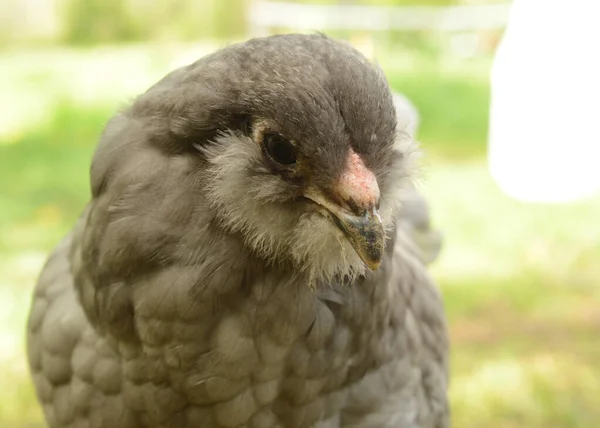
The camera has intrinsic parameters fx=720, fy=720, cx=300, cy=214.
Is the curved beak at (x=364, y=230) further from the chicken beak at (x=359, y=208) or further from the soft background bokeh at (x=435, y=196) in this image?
the soft background bokeh at (x=435, y=196)

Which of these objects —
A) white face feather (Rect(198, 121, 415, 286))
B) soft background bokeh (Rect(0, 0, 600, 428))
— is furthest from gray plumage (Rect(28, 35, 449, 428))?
soft background bokeh (Rect(0, 0, 600, 428))

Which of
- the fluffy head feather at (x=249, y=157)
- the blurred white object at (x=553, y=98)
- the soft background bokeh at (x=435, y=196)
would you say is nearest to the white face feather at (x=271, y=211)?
the fluffy head feather at (x=249, y=157)

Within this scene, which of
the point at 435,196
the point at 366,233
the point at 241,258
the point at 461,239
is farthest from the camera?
the point at 435,196

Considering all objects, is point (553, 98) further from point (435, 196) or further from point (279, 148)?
point (279, 148)

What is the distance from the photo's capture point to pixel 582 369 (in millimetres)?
1994

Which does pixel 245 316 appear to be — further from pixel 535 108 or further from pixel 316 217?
pixel 535 108

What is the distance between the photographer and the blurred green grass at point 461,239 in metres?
1.90

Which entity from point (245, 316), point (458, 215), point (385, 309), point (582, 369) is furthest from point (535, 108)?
point (245, 316)

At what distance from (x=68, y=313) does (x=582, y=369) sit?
1.50 meters

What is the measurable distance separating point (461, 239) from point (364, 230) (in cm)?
190

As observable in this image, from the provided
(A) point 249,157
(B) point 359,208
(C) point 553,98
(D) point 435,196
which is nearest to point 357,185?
(B) point 359,208

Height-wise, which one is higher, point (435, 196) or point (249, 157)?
point (249, 157)

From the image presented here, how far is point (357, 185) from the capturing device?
0.77 meters

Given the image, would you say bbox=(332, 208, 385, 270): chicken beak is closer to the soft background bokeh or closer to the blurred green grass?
the soft background bokeh
